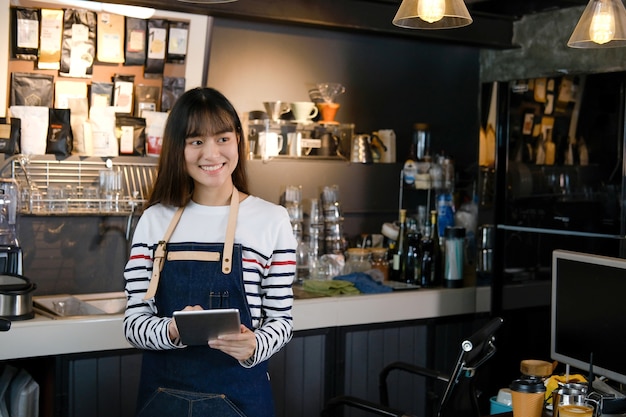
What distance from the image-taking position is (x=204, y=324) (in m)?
2.22

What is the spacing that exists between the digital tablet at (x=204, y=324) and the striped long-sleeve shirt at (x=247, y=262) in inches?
5.0

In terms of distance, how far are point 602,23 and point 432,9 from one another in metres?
0.59

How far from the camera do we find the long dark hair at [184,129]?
96.0 inches

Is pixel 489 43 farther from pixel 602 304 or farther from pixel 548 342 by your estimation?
pixel 602 304

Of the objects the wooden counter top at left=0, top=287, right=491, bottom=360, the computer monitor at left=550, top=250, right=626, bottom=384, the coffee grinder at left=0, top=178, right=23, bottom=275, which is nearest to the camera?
the computer monitor at left=550, top=250, right=626, bottom=384

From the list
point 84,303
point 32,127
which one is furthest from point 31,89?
point 84,303

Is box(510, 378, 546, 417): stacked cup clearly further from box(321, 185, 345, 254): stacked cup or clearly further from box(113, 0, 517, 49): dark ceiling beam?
box(113, 0, 517, 49): dark ceiling beam

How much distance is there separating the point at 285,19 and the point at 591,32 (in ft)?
6.36

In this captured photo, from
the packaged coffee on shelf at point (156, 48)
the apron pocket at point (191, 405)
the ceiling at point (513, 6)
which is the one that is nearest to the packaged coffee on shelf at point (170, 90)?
the packaged coffee on shelf at point (156, 48)

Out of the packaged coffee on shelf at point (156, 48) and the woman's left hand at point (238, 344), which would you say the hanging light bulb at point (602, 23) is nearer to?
the woman's left hand at point (238, 344)

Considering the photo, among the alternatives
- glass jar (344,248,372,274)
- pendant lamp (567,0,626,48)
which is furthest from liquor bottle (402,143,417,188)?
pendant lamp (567,0,626,48)

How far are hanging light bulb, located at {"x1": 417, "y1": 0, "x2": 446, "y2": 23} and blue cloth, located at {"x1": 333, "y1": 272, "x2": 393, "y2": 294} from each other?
2062mm

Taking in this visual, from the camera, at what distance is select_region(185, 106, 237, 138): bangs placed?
8.00ft

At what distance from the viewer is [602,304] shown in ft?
8.89
